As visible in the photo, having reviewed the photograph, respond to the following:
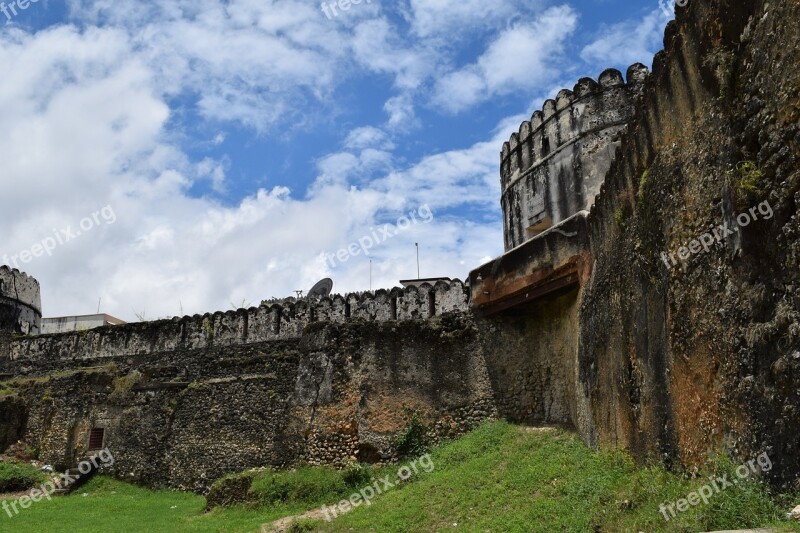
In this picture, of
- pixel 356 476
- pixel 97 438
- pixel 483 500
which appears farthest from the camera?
pixel 97 438

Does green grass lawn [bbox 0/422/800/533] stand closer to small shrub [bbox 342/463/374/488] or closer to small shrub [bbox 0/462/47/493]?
small shrub [bbox 342/463/374/488]

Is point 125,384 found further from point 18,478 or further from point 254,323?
point 254,323

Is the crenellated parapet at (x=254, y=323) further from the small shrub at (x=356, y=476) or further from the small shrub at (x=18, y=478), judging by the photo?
the small shrub at (x=18, y=478)

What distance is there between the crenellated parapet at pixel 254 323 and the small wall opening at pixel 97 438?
9.21 feet

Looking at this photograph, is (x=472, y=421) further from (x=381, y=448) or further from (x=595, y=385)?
(x=595, y=385)

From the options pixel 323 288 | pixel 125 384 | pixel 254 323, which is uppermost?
pixel 323 288

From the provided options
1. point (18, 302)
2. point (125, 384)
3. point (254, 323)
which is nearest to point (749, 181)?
point (254, 323)

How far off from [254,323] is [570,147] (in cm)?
941

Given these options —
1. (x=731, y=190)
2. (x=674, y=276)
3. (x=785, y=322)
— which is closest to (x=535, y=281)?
(x=674, y=276)

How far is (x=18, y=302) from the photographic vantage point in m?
23.2

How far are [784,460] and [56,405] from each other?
17537 millimetres

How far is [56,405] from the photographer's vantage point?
17.7 meters

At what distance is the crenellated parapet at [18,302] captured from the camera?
22.7 m

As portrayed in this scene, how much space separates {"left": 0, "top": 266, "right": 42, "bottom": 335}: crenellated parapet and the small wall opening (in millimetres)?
7730
